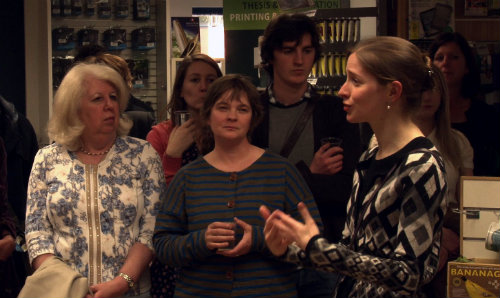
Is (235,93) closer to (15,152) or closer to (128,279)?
(128,279)

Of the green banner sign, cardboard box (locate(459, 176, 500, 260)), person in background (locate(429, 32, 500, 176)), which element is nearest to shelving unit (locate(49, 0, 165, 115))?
the green banner sign

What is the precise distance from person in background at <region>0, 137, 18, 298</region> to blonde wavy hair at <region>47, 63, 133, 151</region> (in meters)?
0.44

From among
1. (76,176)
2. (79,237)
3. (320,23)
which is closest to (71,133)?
(76,176)

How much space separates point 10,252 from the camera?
10.6 feet

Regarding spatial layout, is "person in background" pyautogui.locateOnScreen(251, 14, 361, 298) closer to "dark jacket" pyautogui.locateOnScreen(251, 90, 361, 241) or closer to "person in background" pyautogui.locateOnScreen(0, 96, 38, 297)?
"dark jacket" pyautogui.locateOnScreen(251, 90, 361, 241)

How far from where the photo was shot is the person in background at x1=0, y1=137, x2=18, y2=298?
3.21 m

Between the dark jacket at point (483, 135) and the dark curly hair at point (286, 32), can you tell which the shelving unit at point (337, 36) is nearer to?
the dark jacket at point (483, 135)

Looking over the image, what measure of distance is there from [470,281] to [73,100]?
169cm

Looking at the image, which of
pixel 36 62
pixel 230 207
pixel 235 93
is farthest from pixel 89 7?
pixel 230 207

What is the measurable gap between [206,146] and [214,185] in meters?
0.37

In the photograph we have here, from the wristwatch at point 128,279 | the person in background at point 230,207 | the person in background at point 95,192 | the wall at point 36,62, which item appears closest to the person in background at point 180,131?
the person in background at point 95,192

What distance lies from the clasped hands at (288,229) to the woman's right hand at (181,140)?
1144 mm

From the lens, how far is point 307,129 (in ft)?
9.68

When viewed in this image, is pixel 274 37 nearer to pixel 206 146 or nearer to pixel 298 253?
pixel 206 146
